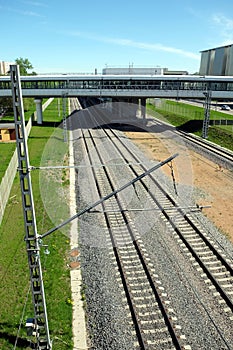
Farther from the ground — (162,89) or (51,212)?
(162,89)

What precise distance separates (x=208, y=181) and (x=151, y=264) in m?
12.3

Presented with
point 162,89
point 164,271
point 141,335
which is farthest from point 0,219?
point 162,89

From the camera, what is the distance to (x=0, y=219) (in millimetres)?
16000

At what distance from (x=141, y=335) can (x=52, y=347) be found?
8.56ft

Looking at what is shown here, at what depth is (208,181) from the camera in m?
23.5

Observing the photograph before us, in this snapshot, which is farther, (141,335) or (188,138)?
(188,138)

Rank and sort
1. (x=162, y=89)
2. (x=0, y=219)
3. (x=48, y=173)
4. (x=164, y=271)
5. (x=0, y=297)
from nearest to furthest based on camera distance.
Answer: (x=0, y=297)
(x=164, y=271)
(x=0, y=219)
(x=48, y=173)
(x=162, y=89)

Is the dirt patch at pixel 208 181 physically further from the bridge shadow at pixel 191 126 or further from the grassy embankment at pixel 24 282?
the bridge shadow at pixel 191 126

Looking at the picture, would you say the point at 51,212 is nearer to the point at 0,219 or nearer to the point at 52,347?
the point at 0,219

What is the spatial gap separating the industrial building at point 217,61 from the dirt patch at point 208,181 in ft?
232

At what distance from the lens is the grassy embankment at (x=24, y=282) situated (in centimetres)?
970

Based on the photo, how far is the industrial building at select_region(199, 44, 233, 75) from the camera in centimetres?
9481

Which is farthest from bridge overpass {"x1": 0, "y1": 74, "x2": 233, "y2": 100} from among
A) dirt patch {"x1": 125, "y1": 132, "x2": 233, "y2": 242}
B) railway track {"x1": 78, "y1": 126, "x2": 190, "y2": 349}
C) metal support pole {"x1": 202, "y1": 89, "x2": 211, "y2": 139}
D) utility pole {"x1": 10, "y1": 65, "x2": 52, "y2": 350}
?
utility pole {"x1": 10, "y1": 65, "x2": 52, "y2": 350}

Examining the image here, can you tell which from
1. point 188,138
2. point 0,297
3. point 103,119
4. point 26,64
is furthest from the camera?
point 26,64
